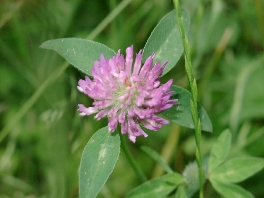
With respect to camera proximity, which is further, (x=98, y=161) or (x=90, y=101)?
(x=90, y=101)

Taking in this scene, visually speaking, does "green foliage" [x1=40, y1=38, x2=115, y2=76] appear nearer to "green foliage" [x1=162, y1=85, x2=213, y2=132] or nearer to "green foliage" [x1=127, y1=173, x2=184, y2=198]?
"green foliage" [x1=162, y1=85, x2=213, y2=132]

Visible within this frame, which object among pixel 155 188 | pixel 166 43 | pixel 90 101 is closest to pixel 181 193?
pixel 155 188

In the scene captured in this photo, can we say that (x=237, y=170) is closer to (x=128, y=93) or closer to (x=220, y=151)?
(x=220, y=151)

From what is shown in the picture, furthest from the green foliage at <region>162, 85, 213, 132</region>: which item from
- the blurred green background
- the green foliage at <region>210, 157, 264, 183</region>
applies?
the blurred green background

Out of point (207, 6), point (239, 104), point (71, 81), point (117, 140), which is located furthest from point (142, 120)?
point (207, 6)

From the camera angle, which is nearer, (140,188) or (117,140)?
(117,140)

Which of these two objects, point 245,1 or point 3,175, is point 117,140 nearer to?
point 3,175
